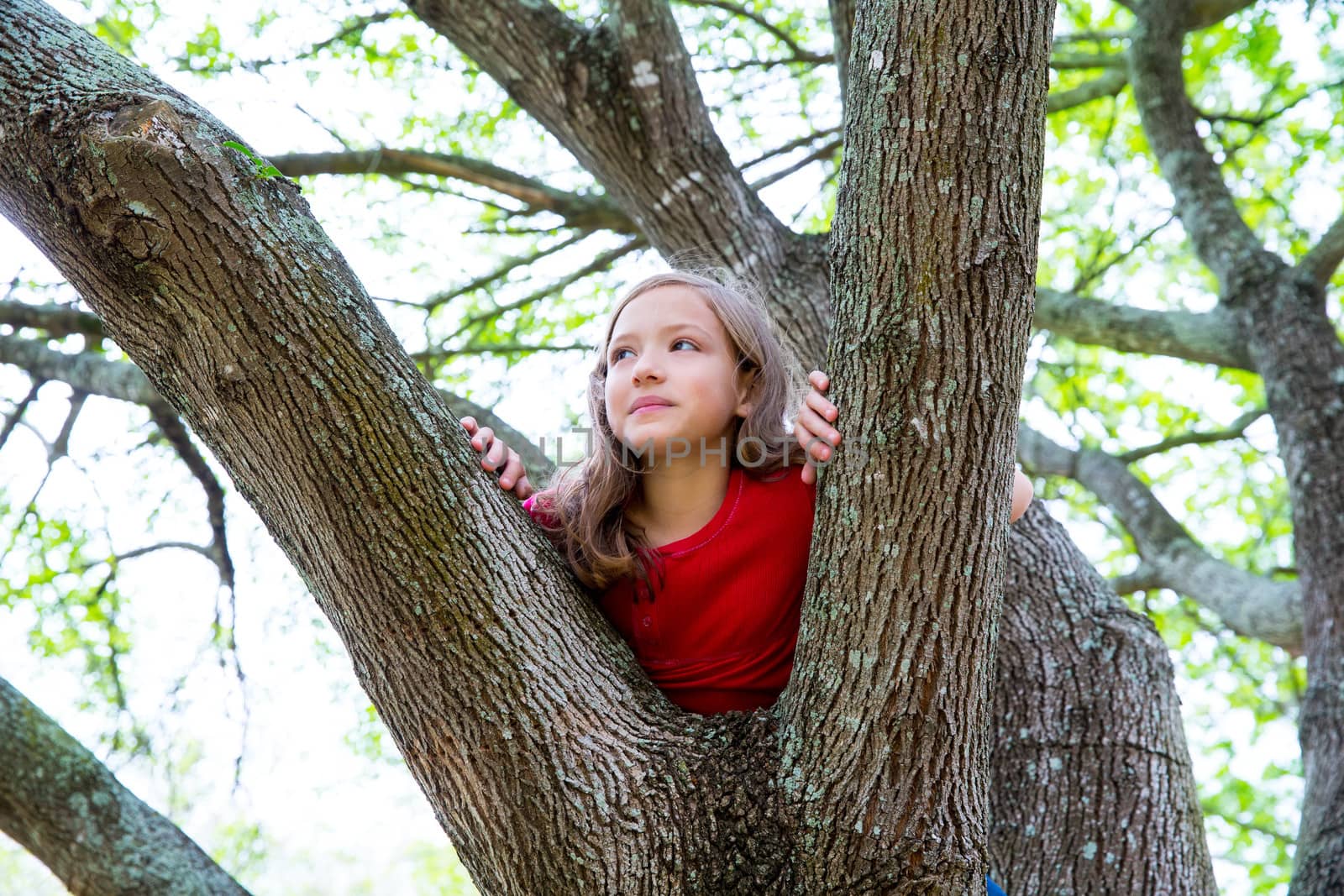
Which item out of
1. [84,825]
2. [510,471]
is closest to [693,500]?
[510,471]

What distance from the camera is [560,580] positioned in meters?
2.04

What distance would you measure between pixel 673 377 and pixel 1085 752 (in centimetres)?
140

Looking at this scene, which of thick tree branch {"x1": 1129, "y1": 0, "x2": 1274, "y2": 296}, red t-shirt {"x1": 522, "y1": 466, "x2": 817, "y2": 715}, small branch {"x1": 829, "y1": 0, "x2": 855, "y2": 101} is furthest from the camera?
thick tree branch {"x1": 1129, "y1": 0, "x2": 1274, "y2": 296}

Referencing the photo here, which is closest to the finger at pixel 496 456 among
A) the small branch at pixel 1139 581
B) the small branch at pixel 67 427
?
the small branch at pixel 67 427

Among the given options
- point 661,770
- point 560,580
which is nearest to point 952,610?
point 661,770

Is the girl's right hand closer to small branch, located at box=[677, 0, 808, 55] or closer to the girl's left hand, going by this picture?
the girl's left hand

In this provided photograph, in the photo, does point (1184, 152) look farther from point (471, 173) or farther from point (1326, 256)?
point (471, 173)

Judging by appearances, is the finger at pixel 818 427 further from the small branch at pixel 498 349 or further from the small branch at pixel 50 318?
the small branch at pixel 50 318

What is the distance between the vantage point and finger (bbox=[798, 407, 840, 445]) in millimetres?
1894

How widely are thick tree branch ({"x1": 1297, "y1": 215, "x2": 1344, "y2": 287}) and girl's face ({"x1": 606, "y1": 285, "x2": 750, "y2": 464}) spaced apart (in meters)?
2.84

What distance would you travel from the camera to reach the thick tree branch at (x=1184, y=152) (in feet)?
15.0

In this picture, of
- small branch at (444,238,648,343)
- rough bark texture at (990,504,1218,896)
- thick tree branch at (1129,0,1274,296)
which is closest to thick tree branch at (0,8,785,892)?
rough bark texture at (990,504,1218,896)

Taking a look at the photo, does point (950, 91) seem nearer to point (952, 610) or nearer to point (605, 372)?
point (952, 610)

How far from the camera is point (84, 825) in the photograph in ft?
9.19
